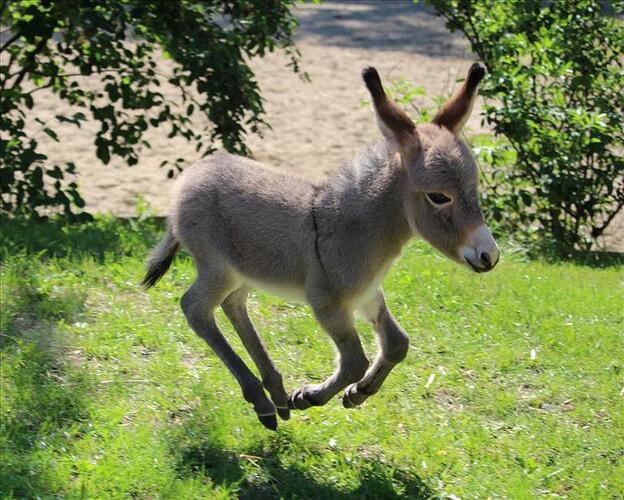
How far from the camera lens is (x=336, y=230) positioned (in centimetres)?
477

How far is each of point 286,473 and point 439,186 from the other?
1.53 meters

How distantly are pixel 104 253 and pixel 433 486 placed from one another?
3280mm

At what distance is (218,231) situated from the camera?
505 cm

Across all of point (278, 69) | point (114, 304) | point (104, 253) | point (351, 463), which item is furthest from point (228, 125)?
point (278, 69)

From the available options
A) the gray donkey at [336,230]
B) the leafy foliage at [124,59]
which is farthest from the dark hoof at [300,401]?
the leafy foliage at [124,59]

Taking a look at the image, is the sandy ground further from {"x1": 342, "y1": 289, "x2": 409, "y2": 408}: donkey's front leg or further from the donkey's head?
the donkey's head

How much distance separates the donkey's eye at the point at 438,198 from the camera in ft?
14.4

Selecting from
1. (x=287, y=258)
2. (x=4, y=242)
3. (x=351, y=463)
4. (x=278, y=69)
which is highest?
(x=287, y=258)

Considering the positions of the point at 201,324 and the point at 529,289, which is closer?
the point at 201,324

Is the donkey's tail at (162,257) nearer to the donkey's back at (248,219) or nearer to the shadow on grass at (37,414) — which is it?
the donkey's back at (248,219)

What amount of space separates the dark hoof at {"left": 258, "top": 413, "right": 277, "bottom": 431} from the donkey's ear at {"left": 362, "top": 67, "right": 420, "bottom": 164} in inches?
55.3

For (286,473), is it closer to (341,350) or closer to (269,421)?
(269,421)

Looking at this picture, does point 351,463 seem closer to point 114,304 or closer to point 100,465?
point 100,465

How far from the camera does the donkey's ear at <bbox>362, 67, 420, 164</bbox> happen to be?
4.52 meters
